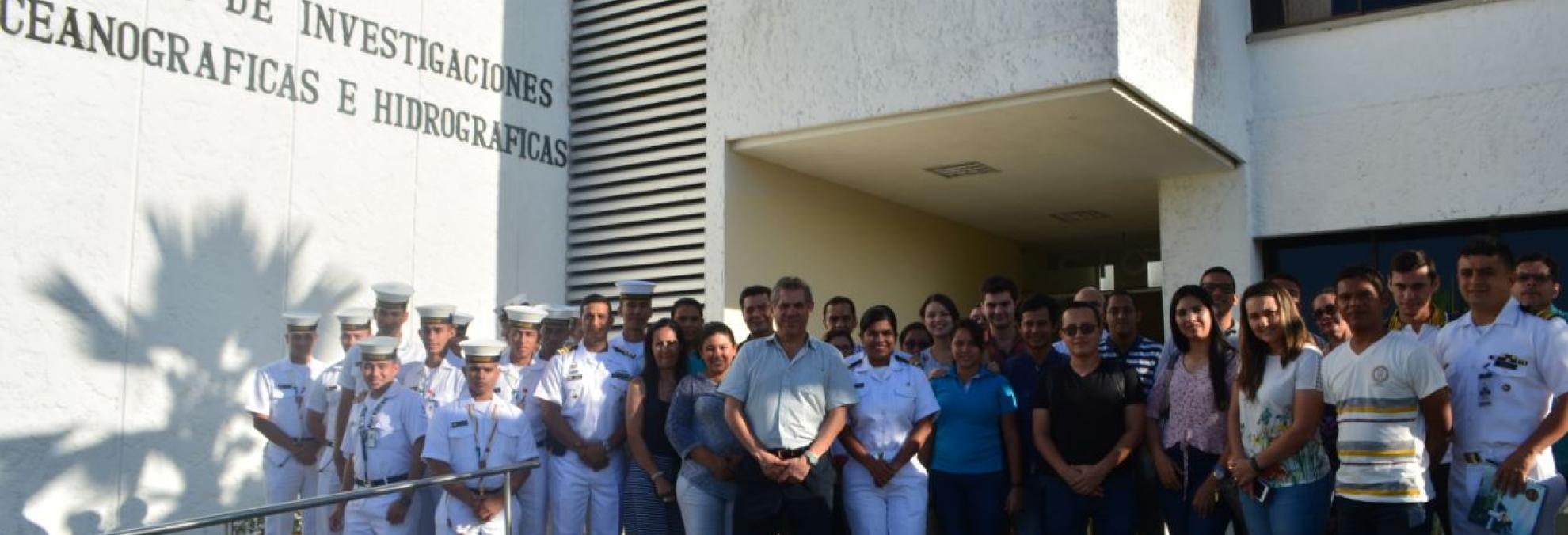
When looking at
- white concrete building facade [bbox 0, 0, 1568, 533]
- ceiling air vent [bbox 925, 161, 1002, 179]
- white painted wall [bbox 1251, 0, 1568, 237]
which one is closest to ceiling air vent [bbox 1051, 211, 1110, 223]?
white concrete building facade [bbox 0, 0, 1568, 533]

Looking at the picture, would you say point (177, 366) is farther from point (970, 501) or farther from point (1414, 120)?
point (1414, 120)

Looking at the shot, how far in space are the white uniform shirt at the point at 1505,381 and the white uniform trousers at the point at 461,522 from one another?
4256 mm

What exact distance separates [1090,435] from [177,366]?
223 inches

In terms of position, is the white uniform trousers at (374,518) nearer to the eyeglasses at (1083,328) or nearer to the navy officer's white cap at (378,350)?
the navy officer's white cap at (378,350)

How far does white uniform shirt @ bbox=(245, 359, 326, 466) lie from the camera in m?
7.84

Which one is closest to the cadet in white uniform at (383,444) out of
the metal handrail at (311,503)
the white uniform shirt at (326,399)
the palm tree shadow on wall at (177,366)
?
the metal handrail at (311,503)

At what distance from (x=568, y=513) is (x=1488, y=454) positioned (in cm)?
428

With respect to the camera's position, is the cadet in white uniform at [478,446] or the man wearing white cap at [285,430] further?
the man wearing white cap at [285,430]

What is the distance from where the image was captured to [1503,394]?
4789 millimetres

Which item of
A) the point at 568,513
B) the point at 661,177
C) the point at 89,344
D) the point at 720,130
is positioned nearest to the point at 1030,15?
the point at 720,130

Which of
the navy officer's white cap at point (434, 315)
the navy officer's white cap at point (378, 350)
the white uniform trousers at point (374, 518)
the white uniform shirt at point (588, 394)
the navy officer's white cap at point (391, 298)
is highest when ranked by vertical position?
the navy officer's white cap at point (391, 298)

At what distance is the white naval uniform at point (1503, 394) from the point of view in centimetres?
471

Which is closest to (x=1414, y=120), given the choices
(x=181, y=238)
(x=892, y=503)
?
(x=892, y=503)

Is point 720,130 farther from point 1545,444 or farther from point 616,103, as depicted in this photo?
point 1545,444
